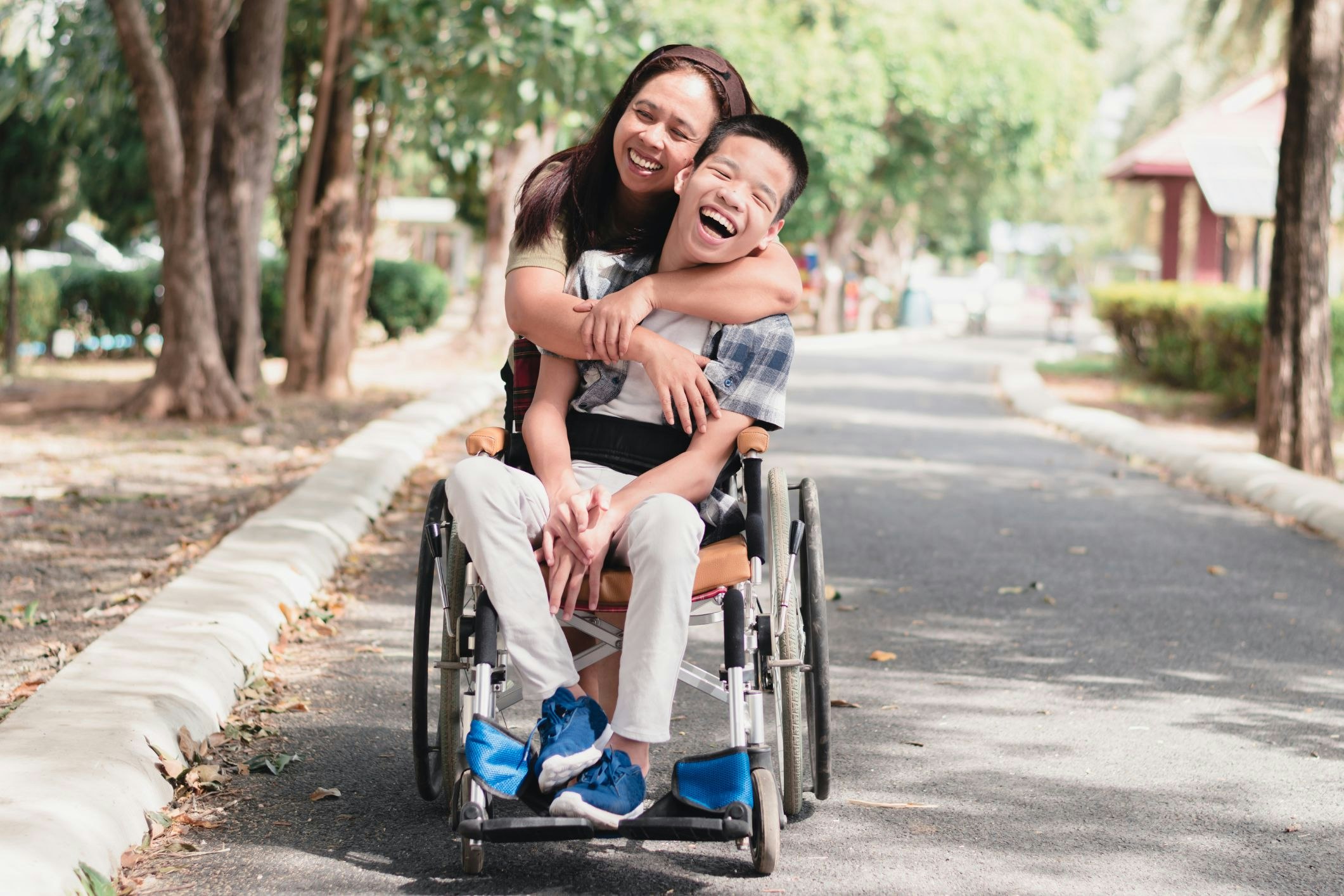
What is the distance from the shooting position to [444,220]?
5541 centimetres

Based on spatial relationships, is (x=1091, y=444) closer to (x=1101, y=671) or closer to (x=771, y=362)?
(x=1101, y=671)

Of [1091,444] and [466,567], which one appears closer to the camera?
[466,567]

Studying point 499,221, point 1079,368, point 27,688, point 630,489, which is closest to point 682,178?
point 630,489

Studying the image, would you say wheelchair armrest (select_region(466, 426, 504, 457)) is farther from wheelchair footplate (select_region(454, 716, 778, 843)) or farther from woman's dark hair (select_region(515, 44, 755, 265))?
wheelchair footplate (select_region(454, 716, 778, 843))

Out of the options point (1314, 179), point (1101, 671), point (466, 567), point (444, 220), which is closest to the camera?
point (466, 567)

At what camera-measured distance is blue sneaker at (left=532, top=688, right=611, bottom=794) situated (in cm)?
325

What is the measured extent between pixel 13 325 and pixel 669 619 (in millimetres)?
14440

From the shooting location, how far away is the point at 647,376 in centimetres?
380

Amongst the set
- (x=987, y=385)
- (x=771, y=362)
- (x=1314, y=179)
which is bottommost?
(x=987, y=385)

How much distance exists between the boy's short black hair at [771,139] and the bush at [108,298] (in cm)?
1712

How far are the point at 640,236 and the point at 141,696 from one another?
181 centimetres

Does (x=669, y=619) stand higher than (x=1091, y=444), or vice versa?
(x=669, y=619)

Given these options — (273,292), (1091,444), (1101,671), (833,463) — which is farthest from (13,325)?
(1101,671)

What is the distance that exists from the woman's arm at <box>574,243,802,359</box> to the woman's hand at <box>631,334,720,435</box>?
73mm
